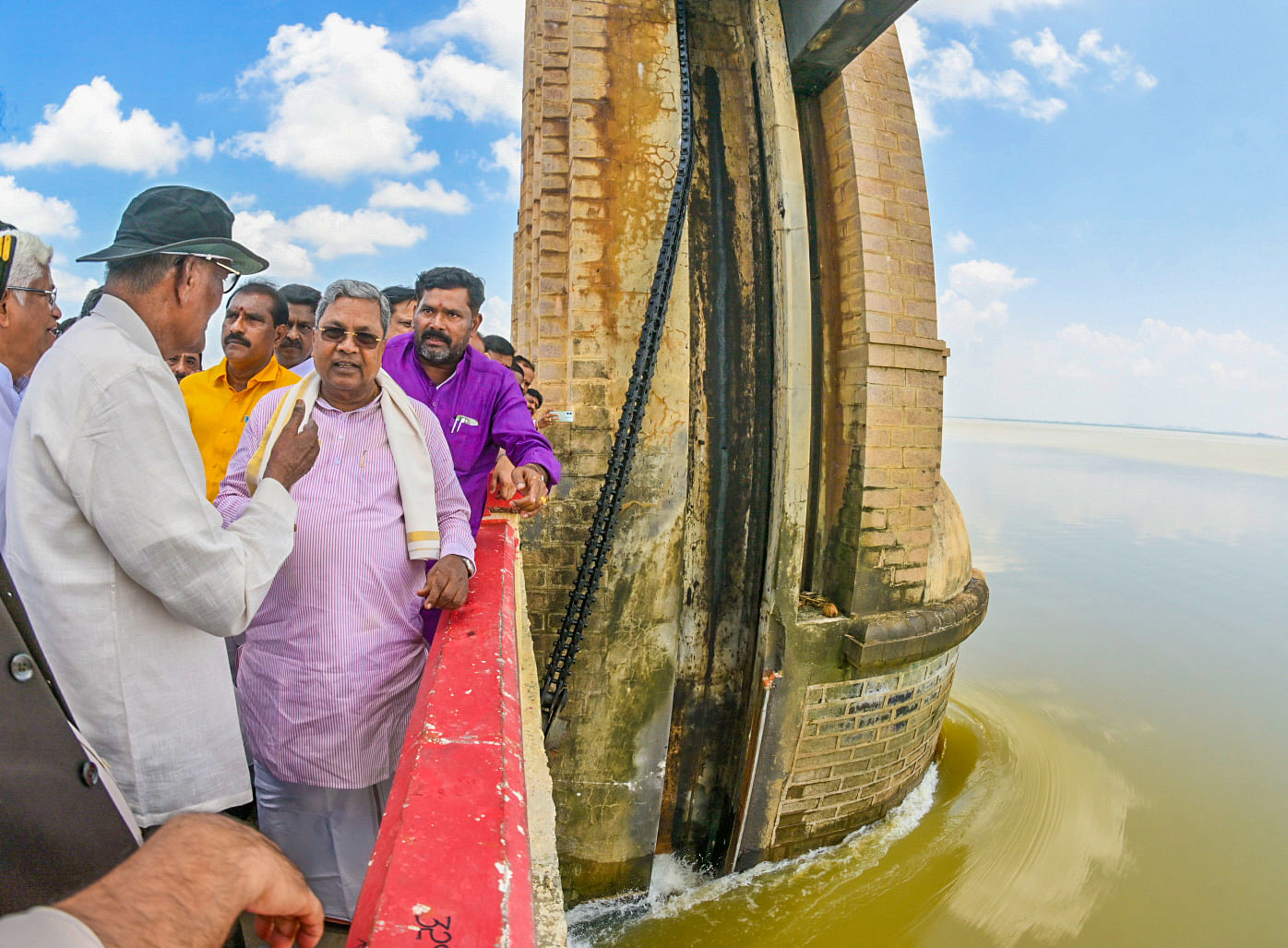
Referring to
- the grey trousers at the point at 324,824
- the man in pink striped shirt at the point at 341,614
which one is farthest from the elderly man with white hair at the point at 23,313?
the grey trousers at the point at 324,824

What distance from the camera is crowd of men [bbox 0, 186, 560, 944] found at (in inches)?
48.5

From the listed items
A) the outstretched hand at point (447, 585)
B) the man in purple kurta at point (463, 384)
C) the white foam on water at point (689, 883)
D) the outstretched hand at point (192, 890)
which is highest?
the man in purple kurta at point (463, 384)

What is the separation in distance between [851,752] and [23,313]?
4.72 meters

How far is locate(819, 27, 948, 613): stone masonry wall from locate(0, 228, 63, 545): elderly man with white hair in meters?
3.87

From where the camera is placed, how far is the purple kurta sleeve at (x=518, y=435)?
2.65 metres

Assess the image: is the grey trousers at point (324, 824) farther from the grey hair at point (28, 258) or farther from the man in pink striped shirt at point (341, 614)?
the grey hair at point (28, 258)

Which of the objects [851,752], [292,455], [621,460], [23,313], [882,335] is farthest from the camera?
[851,752]

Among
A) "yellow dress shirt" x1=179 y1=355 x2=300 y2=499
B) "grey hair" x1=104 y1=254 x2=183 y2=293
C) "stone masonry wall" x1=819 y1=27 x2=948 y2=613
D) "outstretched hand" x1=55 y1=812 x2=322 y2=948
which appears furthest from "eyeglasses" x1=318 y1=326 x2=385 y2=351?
"stone masonry wall" x1=819 y1=27 x2=948 y2=613

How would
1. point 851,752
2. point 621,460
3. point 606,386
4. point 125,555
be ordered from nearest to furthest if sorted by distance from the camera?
point 125,555
point 621,460
point 606,386
point 851,752

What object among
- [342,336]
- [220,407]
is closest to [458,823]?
[342,336]

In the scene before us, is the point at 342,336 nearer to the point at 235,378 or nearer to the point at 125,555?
the point at 125,555

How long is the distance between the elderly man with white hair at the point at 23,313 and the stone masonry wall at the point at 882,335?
3.87 metres

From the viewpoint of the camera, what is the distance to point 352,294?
2.08 m

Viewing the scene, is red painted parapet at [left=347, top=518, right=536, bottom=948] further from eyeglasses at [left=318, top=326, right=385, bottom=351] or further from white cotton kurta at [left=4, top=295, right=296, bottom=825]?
eyeglasses at [left=318, top=326, right=385, bottom=351]
